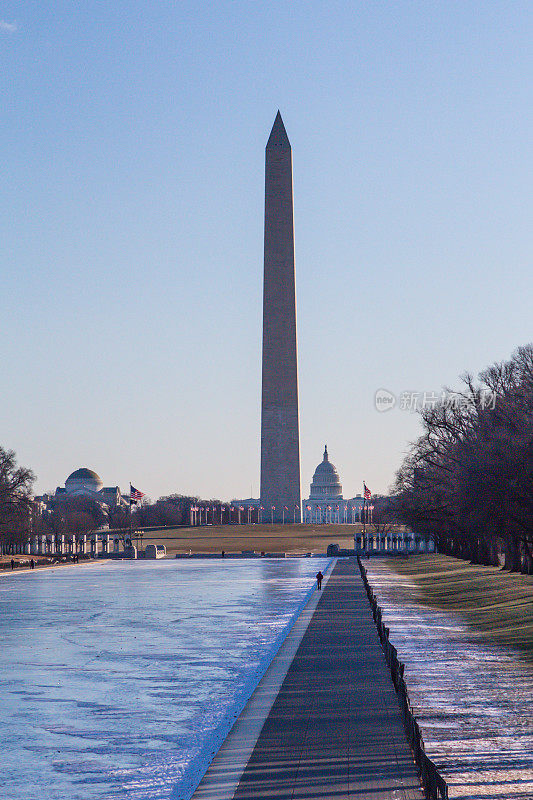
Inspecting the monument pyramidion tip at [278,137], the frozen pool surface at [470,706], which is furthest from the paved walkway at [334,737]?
the monument pyramidion tip at [278,137]

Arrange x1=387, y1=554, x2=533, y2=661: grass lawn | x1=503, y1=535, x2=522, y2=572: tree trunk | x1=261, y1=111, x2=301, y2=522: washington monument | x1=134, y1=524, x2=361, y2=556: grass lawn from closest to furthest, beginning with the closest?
x1=387, y1=554, x2=533, y2=661: grass lawn < x1=503, y1=535, x2=522, y2=572: tree trunk < x1=261, y1=111, x2=301, y2=522: washington monument < x1=134, y1=524, x2=361, y2=556: grass lawn

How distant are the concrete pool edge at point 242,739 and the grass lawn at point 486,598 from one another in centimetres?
572

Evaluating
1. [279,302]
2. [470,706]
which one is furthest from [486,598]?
[279,302]

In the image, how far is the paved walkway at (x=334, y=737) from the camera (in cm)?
1204

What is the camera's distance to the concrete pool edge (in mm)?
12273

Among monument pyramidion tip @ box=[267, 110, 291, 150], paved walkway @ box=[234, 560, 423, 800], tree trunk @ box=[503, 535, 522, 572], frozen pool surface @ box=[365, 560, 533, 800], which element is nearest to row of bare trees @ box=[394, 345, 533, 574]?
tree trunk @ box=[503, 535, 522, 572]

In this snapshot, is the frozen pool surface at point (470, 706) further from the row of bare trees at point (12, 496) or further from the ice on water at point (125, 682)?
the row of bare trees at point (12, 496)

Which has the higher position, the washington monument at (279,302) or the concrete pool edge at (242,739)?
the washington monument at (279,302)

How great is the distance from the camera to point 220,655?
82.5 feet

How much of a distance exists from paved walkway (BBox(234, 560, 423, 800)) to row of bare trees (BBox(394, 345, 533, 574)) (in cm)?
1205

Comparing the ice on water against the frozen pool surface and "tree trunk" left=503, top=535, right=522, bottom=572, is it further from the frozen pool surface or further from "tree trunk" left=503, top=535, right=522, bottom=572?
"tree trunk" left=503, top=535, right=522, bottom=572

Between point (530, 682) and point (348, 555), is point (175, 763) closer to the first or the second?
point (530, 682)

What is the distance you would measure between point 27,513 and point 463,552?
34.0 m

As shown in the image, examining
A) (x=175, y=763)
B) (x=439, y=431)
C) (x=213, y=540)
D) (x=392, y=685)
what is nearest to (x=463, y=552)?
(x=439, y=431)
